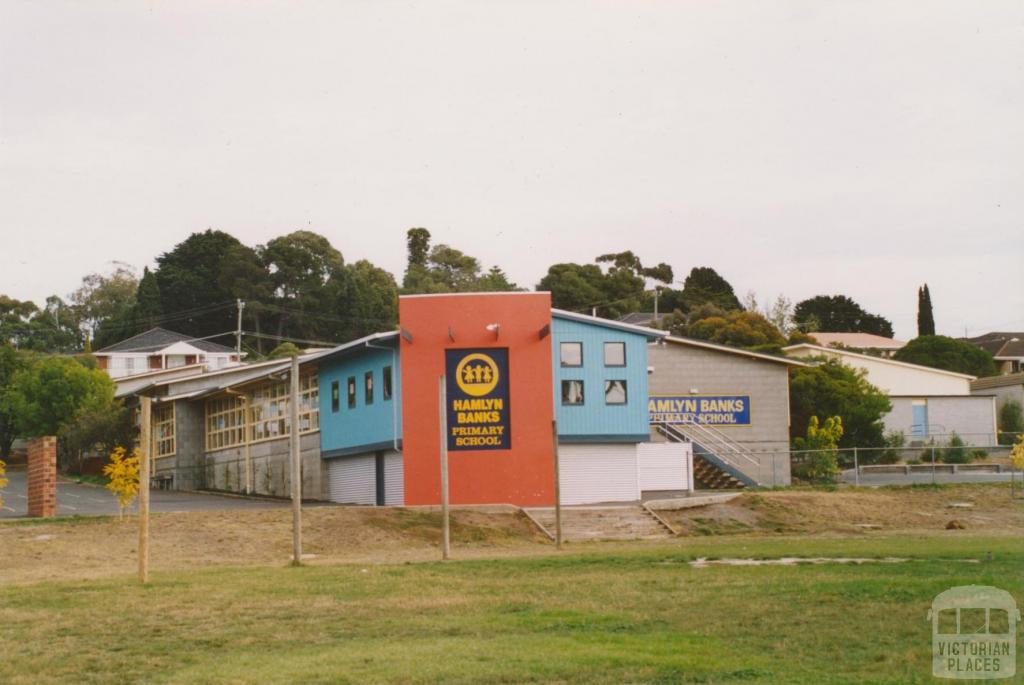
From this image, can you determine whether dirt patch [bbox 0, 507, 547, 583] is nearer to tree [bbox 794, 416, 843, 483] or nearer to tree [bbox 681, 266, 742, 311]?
tree [bbox 794, 416, 843, 483]

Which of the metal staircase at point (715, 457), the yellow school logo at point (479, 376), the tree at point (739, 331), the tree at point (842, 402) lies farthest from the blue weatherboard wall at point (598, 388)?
the tree at point (739, 331)

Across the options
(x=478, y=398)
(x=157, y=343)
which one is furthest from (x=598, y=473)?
(x=157, y=343)

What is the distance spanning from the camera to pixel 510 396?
46000 millimetres

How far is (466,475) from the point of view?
149 feet

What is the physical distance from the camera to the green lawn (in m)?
12.9

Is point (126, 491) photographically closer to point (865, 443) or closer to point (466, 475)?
point (466, 475)

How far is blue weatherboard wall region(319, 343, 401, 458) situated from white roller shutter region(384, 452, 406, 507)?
621 mm

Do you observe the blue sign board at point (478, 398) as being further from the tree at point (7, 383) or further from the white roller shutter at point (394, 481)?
the tree at point (7, 383)

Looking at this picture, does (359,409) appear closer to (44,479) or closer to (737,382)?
(44,479)

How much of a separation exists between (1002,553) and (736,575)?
245 inches

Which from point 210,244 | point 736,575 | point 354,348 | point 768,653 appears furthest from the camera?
point 210,244

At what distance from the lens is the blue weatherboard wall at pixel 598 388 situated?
1903 inches

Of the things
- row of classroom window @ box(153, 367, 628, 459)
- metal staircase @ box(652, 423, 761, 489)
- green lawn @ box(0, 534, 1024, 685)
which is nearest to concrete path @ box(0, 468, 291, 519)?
row of classroom window @ box(153, 367, 628, 459)

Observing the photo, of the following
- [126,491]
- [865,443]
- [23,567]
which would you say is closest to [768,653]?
[23,567]
